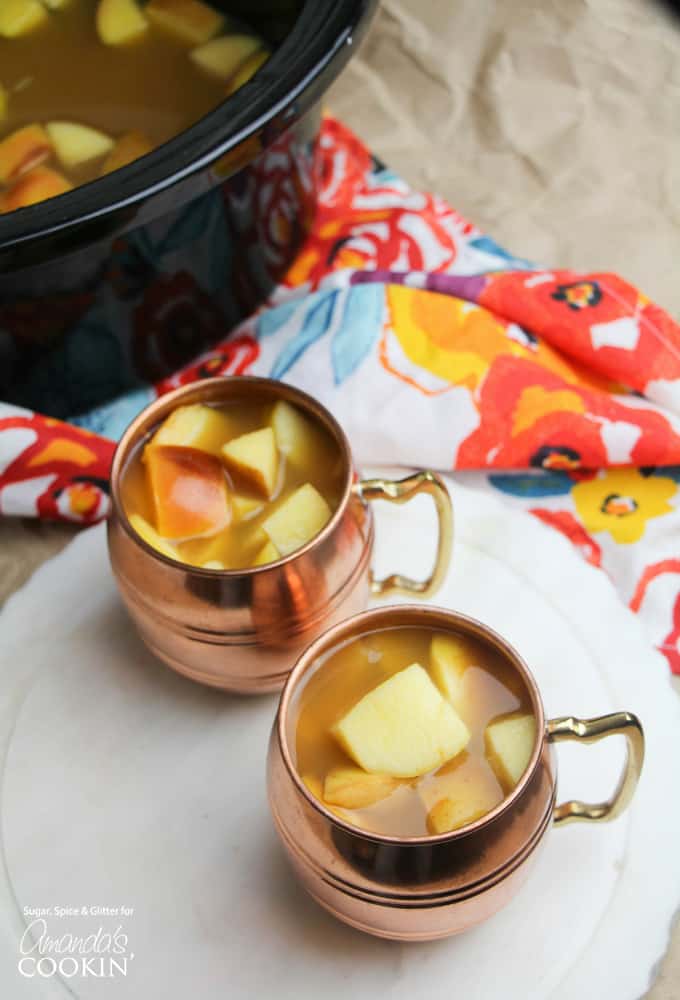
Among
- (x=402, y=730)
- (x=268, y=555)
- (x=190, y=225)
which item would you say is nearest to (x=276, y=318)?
(x=190, y=225)

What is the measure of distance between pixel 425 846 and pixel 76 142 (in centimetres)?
66

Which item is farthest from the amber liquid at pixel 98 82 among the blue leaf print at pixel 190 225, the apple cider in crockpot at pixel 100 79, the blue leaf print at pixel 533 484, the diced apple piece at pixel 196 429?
the blue leaf print at pixel 533 484

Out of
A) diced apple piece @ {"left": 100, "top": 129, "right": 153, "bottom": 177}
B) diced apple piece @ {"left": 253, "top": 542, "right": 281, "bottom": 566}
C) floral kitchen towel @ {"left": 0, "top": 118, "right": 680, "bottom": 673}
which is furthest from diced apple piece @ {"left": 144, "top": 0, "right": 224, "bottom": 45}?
diced apple piece @ {"left": 253, "top": 542, "right": 281, "bottom": 566}

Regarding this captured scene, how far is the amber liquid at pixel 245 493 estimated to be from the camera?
0.69m

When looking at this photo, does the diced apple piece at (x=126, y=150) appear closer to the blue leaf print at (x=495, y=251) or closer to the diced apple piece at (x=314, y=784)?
the blue leaf print at (x=495, y=251)

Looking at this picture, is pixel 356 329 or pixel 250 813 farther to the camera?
pixel 356 329

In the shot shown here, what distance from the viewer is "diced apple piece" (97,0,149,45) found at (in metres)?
1.00

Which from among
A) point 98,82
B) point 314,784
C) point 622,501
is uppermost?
point 98,82

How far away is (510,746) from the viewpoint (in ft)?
1.87

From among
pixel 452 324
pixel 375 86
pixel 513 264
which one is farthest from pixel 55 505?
pixel 375 86

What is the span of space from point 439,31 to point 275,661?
925 mm

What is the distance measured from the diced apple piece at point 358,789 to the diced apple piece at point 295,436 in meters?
0.23

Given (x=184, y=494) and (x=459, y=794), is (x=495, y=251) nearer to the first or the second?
(x=184, y=494)

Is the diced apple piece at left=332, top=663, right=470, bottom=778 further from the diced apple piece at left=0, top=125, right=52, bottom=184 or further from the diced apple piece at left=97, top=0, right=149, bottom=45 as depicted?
the diced apple piece at left=97, top=0, right=149, bottom=45
